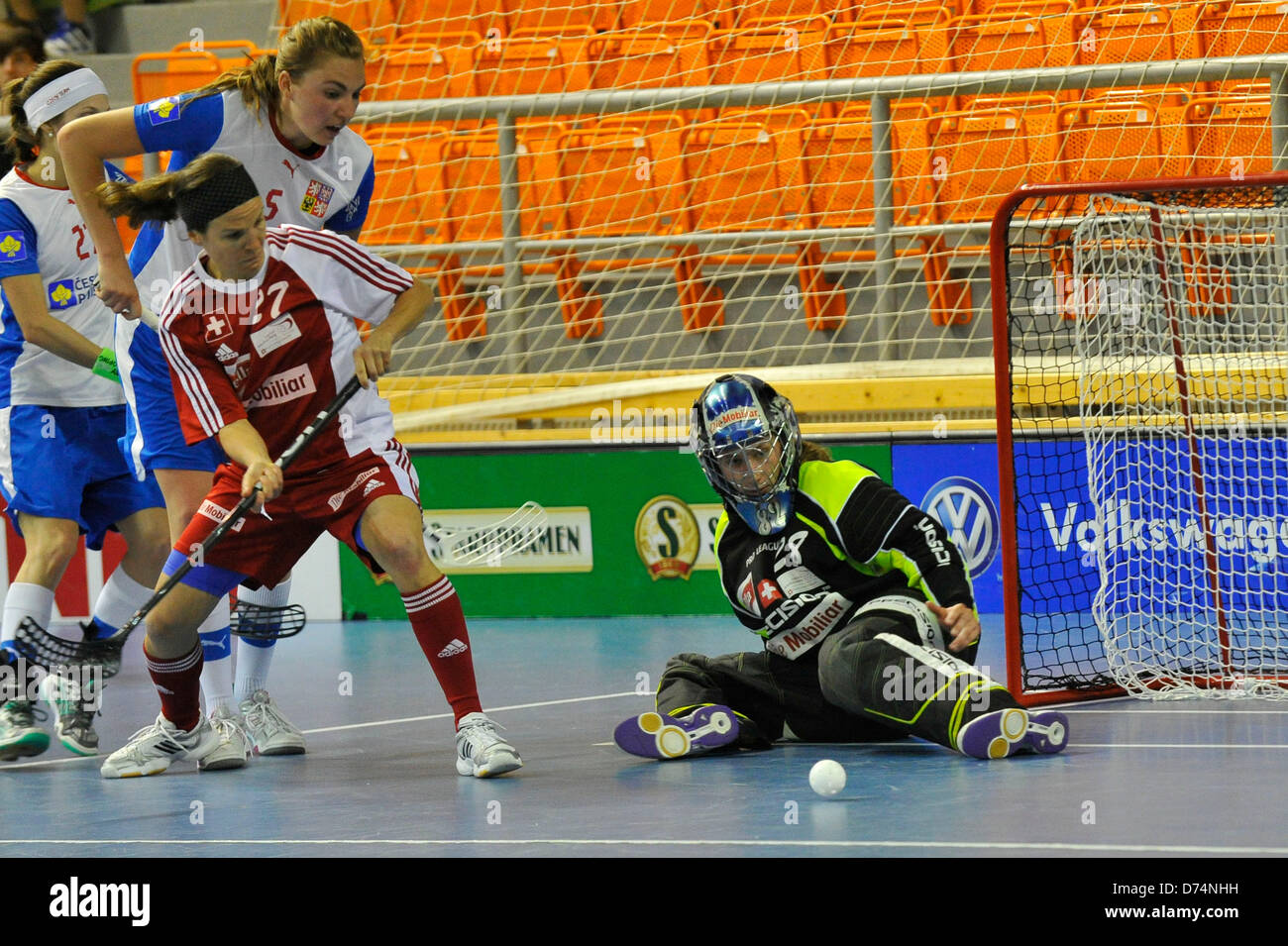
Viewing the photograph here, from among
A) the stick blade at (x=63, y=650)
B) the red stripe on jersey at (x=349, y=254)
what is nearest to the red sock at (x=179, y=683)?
the stick blade at (x=63, y=650)

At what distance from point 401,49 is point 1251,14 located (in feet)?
15.5

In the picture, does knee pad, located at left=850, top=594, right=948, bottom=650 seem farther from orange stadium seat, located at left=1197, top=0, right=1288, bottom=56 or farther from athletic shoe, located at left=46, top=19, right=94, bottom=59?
athletic shoe, located at left=46, top=19, right=94, bottom=59

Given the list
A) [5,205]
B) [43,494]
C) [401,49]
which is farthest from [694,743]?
[401,49]

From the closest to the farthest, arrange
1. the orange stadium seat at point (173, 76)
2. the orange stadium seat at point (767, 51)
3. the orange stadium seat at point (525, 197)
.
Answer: the orange stadium seat at point (525, 197)
the orange stadium seat at point (767, 51)
the orange stadium seat at point (173, 76)

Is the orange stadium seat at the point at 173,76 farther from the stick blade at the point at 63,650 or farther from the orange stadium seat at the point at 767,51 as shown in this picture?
the stick blade at the point at 63,650

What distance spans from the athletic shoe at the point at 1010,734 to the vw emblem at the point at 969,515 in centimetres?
305

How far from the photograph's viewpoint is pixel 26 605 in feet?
17.4

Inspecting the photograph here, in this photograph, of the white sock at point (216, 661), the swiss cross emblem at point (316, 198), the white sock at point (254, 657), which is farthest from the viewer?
the white sock at point (254, 657)

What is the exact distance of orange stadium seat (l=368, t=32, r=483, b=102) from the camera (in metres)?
9.47

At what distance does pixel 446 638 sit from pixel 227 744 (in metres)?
0.84

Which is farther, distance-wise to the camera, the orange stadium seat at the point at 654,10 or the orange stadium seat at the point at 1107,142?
the orange stadium seat at the point at 654,10

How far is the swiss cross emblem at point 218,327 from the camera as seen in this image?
4.48m

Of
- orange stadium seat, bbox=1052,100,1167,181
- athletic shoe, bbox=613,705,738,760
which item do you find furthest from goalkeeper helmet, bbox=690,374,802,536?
orange stadium seat, bbox=1052,100,1167,181

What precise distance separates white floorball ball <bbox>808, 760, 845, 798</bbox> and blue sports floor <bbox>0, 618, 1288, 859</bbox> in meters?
0.03
